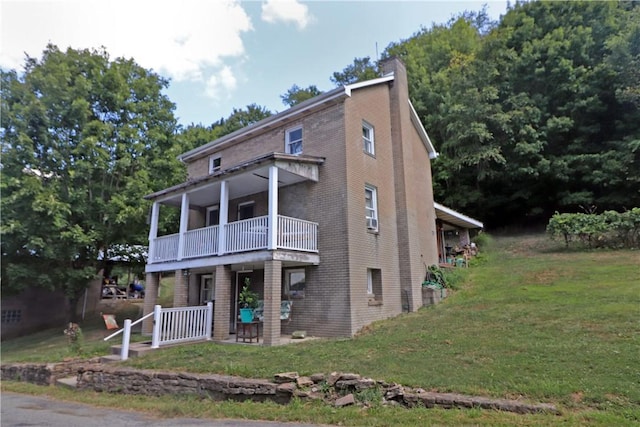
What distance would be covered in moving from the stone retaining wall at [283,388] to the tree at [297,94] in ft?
106

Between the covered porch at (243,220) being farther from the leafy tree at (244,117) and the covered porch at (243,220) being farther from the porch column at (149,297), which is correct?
the leafy tree at (244,117)

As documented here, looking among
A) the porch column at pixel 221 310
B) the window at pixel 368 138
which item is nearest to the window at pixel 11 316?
the porch column at pixel 221 310

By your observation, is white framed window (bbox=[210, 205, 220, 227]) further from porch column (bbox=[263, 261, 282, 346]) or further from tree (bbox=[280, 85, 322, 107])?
tree (bbox=[280, 85, 322, 107])

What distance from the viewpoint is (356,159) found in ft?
45.0

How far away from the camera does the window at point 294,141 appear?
15.0 metres

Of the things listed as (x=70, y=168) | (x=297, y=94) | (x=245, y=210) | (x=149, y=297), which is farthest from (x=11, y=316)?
(x=297, y=94)

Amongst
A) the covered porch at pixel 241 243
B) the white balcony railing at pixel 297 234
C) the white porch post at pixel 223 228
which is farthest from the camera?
the white porch post at pixel 223 228

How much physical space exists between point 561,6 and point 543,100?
8.34 m

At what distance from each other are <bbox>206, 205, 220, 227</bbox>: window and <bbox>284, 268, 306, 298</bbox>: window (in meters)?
5.34

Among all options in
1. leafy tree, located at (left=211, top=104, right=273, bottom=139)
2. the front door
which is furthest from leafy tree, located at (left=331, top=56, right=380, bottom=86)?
the front door

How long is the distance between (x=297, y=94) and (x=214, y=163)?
77.6 feet

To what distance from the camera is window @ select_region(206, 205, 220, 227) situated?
17156 mm

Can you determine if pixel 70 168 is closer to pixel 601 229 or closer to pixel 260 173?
pixel 260 173

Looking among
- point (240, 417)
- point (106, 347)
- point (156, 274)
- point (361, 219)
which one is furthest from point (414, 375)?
point (156, 274)
